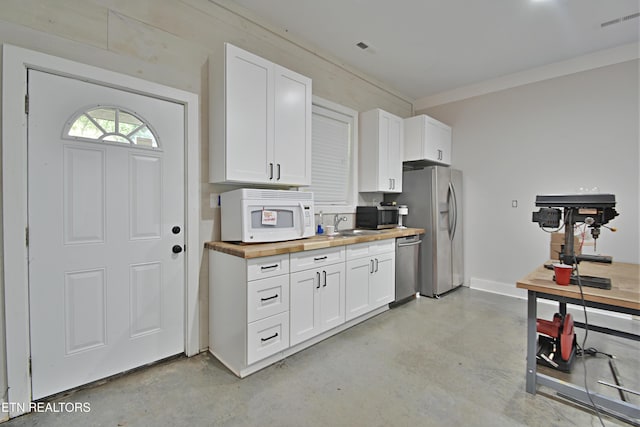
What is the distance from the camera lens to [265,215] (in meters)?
2.36

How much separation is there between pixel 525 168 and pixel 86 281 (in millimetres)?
4892

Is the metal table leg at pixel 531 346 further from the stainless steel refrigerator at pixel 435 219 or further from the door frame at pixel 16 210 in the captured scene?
the door frame at pixel 16 210

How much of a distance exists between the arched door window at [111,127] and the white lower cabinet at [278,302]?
1019mm

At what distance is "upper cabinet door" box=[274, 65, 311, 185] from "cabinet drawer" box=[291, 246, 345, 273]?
0.68 metres

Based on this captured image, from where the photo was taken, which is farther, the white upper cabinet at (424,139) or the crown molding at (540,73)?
the white upper cabinet at (424,139)

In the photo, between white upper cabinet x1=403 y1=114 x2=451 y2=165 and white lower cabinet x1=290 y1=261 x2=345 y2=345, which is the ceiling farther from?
white lower cabinet x1=290 y1=261 x2=345 y2=345

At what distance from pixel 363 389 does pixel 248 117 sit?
86.4 inches

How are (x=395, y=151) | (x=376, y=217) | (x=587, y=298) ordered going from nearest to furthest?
(x=587, y=298)
(x=376, y=217)
(x=395, y=151)

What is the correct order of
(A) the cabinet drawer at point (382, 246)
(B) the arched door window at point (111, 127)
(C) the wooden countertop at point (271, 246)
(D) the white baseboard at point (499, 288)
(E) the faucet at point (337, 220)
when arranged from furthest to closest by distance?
(D) the white baseboard at point (499, 288) → (E) the faucet at point (337, 220) → (A) the cabinet drawer at point (382, 246) → (C) the wooden countertop at point (271, 246) → (B) the arched door window at point (111, 127)

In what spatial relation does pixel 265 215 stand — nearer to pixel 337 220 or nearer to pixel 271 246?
pixel 271 246

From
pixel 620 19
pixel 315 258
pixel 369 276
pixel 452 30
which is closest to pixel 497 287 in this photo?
pixel 369 276

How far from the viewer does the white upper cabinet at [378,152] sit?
381 cm

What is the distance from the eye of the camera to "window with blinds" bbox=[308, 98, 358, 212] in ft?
11.5

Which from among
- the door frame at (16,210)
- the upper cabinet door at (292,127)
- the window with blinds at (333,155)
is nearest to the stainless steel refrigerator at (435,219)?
the window with blinds at (333,155)
